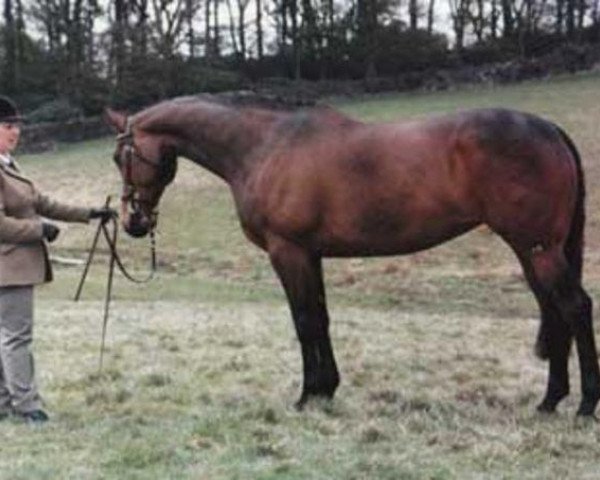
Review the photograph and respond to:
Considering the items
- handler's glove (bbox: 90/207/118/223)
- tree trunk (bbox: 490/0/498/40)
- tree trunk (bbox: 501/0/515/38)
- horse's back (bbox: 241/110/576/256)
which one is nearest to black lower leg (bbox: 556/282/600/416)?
horse's back (bbox: 241/110/576/256)

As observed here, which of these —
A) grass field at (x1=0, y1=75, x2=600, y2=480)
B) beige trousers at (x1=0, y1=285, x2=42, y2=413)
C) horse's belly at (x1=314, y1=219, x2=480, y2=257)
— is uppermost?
horse's belly at (x1=314, y1=219, x2=480, y2=257)

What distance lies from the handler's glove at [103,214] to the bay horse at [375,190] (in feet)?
1.21

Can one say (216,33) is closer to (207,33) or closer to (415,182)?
(207,33)

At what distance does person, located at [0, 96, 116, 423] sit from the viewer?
6.69 m

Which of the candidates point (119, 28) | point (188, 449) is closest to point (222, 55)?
point (119, 28)

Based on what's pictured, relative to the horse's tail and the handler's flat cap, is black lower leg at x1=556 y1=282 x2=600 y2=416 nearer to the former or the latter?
the horse's tail

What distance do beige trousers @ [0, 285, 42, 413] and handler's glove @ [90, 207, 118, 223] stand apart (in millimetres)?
Answer: 654

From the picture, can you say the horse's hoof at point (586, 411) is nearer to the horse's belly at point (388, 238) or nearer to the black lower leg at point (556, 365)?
the black lower leg at point (556, 365)

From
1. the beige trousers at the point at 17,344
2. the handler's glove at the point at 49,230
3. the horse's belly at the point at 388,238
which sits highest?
the handler's glove at the point at 49,230

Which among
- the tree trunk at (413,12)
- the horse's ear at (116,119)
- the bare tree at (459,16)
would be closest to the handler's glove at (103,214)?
the horse's ear at (116,119)

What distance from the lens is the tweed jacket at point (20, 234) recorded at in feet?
21.8

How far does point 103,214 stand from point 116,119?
899 millimetres

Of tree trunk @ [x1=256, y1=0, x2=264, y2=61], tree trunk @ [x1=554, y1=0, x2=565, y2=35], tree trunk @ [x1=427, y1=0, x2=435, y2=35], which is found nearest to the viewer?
tree trunk @ [x1=554, y1=0, x2=565, y2=35]

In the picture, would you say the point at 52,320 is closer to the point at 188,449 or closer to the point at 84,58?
the point at 188,449
